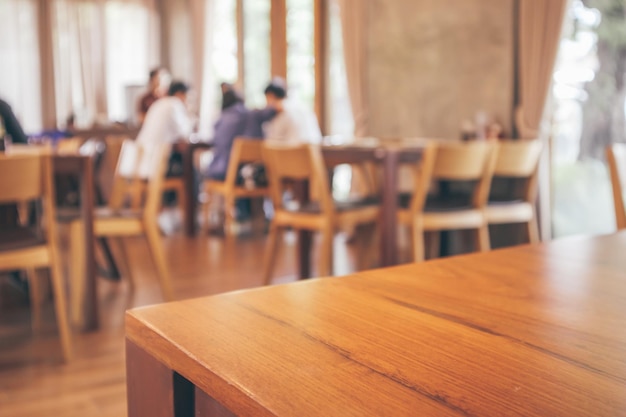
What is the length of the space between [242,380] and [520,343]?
20 centimetres

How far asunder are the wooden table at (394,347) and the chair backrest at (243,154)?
4704 millimetres

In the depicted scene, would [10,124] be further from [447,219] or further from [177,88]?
[447,219]

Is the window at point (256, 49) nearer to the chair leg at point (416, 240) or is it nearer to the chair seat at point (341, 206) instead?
the chair seat at point (341, 206)

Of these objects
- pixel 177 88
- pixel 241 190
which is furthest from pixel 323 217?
pixel 177 88

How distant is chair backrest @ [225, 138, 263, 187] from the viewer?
5.37 metres

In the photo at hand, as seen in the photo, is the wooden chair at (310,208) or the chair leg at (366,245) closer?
the wooden chair at (310,208)

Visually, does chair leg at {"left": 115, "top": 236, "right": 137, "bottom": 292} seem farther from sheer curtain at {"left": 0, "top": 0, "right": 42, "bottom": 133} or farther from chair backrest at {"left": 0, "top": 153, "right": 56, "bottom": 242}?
sheer curtain at {"left": 0, "top": 0, "right": 42, "bottom": 133}

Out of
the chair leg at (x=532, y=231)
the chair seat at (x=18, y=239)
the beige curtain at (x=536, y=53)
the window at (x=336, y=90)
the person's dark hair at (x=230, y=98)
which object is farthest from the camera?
the window at (x=336, y=90)

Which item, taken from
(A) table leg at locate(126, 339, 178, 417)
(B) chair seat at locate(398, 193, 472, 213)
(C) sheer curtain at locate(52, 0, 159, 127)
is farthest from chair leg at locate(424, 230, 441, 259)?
(C) sheer curtain at locate(52, 0, 159, 127)

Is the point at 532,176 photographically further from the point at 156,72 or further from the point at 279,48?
the point at 156,72

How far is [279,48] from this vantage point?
26.2ft

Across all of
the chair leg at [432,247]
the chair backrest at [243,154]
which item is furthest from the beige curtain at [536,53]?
the chair backrest at [243,154]

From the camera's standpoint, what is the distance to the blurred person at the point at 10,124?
434 cm

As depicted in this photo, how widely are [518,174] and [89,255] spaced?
2382mm
